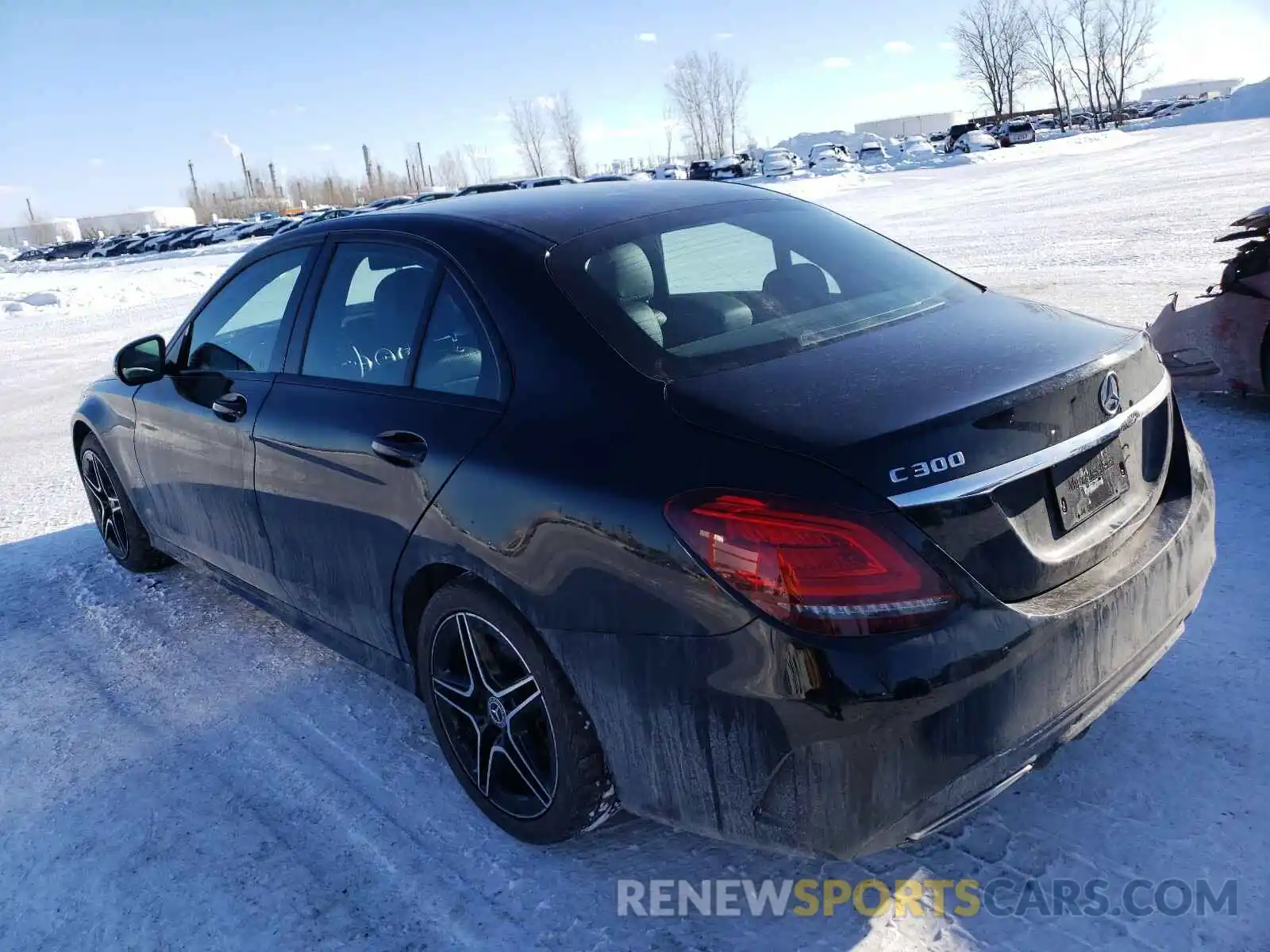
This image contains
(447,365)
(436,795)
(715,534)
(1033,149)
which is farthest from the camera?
(1033,149)

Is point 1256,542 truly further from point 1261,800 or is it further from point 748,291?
point 748,291

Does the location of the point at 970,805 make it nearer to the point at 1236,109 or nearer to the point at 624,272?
the point at 624,272

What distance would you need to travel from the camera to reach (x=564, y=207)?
3141 mm

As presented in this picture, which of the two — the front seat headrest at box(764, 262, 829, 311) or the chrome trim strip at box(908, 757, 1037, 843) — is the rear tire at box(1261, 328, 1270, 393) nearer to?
the front seat headrest at box(764, 262, 829, 311)

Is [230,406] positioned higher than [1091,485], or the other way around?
[230,406]

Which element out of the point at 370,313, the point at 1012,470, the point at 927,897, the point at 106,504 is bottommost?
the point at 927,897

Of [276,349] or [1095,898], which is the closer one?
[1095,898]

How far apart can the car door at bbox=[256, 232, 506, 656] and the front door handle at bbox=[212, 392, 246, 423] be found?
0.16 meters

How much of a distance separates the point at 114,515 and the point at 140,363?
3.70 ft

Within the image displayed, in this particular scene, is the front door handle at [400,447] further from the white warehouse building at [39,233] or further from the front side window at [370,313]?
the white warehouse building at [39,233]

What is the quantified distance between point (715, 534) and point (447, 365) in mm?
1117

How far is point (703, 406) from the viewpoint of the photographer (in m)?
2.24

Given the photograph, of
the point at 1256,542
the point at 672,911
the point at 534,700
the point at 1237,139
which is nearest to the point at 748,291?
the point at 534,700

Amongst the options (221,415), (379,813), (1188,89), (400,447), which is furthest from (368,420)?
(1188,89)
